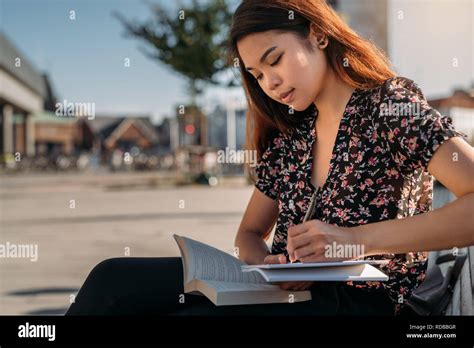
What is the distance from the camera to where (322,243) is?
4.95 feet

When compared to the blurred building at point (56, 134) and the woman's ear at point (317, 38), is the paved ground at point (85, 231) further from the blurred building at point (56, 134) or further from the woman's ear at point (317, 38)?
the blurred building at point (56, 134)

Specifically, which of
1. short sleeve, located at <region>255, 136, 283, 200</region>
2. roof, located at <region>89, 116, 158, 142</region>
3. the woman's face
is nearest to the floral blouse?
the woman's face

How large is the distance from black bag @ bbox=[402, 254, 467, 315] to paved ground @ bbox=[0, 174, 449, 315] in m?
0.76

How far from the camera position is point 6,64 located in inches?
1162

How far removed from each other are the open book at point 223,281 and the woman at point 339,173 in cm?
3

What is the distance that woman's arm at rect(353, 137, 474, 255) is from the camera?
1477mm

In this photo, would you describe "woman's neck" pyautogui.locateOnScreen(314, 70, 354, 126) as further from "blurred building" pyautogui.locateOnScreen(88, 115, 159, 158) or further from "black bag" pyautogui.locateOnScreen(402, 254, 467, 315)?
"blurred building" pyautogui.locateOnScreen(88, 115, 159, 158)

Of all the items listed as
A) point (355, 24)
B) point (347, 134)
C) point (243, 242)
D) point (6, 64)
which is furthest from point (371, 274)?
point (6, 64)

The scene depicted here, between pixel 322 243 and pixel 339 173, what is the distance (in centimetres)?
29

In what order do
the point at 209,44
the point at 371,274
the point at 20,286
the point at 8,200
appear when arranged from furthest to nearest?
the point at 209,44, the point at 8,200, the point at 20,286, the point at 371,274

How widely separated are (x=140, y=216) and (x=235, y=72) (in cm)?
761

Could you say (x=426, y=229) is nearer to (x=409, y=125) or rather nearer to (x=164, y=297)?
(x=409, y=125)

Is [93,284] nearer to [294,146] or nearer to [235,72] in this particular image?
[294,146]

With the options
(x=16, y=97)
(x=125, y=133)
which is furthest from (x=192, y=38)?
(x=125, y=133)
